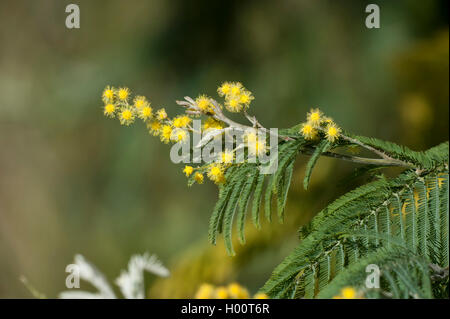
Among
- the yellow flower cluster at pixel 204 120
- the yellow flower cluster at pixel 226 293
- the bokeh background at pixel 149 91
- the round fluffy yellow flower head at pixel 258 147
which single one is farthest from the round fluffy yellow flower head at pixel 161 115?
the bokeh background at pixel 149 91

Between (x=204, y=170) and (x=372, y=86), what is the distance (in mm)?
1573

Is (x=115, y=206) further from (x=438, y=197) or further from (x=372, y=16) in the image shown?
(x=438, y=197)

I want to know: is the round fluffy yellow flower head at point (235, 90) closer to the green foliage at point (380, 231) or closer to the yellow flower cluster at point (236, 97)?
the yellow flower cluster at point (236, 97)

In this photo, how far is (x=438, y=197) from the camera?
1.45ft

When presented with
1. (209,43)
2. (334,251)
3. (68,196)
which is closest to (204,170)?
(334,251)

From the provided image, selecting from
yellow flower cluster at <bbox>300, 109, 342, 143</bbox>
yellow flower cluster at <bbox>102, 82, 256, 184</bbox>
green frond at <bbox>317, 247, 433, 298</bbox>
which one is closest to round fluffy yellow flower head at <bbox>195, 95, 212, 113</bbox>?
yellow flower cluster at <bbox>102, 82, 256, 184</bbox>

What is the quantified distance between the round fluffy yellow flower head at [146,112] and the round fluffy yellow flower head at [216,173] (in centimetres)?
9

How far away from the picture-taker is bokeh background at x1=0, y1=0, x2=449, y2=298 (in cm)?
176

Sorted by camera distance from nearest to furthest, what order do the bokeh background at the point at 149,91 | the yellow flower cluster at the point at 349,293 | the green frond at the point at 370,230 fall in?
the yellow flower cluster at the point at 349,293
the green frond at the point at 370,230
the bokeh background at the point at 149,91

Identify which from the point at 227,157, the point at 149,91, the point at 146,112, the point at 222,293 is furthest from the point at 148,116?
the point at 149,91

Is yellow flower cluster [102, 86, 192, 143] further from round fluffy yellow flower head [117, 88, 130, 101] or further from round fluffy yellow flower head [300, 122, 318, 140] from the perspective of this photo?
round fluffy yellow flower head [300, 122, 318, 140]

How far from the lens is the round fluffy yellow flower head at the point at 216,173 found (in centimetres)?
46

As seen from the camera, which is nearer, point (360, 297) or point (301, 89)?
point (360, 297)

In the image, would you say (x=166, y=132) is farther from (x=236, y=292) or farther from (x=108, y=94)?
(x=236, y=292)
